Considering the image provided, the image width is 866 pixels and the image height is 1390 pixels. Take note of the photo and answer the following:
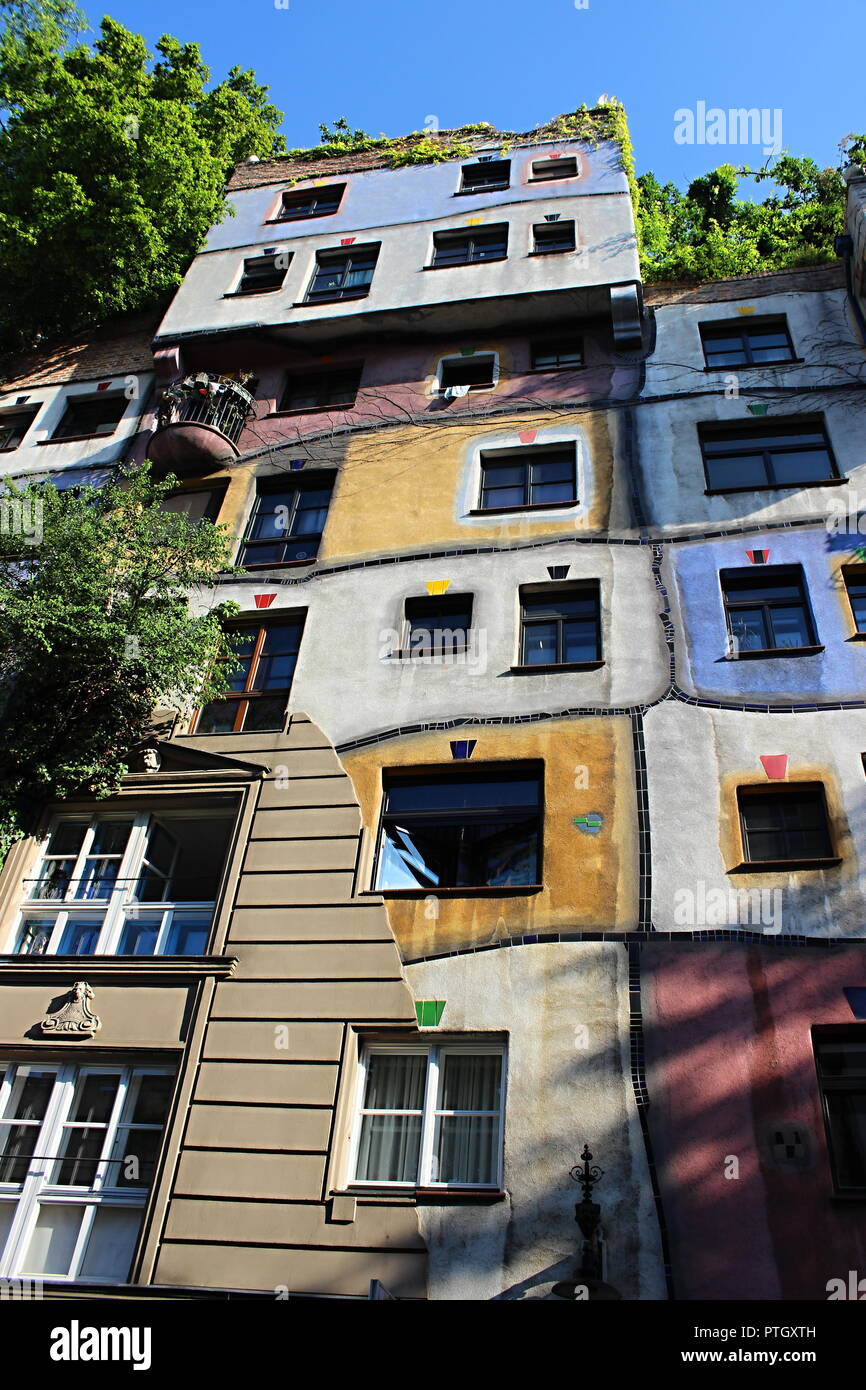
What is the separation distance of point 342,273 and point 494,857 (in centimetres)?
1486

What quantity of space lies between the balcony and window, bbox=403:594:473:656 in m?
5.81

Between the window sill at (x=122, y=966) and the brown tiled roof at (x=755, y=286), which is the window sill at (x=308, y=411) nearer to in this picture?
the brown tiled roof at (x=755, y=286)

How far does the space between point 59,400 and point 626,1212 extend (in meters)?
19.6

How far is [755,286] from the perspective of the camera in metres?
20.1

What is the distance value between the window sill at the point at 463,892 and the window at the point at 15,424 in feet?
49.0

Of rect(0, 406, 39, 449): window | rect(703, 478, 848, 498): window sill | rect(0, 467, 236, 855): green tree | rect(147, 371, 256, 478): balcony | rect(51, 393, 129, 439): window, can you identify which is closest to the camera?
rect(0, 467, 236, 855): green tree

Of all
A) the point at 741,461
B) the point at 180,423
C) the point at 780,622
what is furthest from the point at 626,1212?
the point at 180,423

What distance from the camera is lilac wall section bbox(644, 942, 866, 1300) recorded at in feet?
30.1

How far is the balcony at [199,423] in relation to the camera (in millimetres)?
18938

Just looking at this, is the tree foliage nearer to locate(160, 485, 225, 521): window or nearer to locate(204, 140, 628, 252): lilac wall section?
locate(204, 140, 628, 252): lilac wall section

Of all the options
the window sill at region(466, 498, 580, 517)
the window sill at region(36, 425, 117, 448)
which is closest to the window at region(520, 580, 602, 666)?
the window sill at region(466, 498, 580, 517)

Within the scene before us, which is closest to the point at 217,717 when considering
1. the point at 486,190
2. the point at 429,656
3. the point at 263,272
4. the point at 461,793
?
the point at 429,656
